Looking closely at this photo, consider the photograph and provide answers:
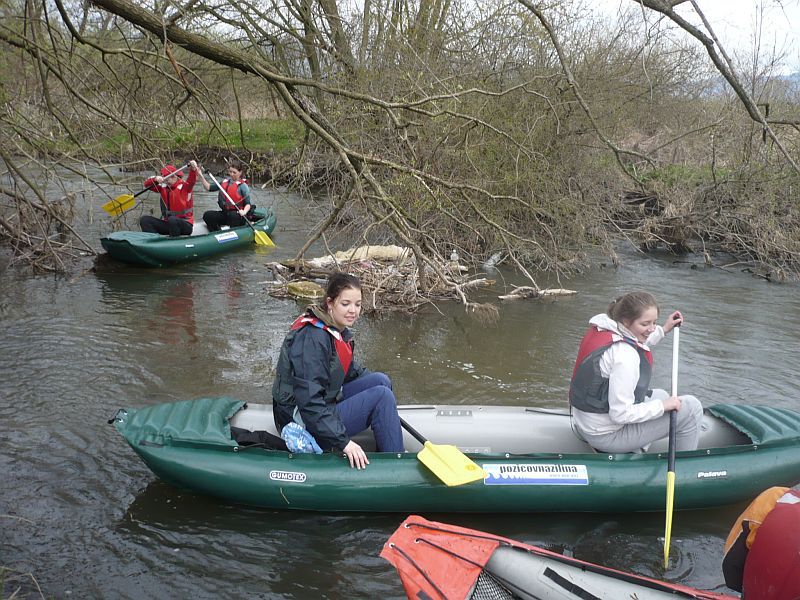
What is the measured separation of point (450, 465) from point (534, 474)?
0.47 m

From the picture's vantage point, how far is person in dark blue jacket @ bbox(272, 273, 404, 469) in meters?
3.69

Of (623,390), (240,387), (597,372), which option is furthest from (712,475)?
(240,387)

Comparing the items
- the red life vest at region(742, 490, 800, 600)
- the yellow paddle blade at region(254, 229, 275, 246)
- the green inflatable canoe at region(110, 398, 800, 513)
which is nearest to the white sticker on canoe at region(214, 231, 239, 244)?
the yellow paddle blade at region(254, 229, 275, 246)

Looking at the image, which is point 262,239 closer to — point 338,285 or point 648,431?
point 338,285

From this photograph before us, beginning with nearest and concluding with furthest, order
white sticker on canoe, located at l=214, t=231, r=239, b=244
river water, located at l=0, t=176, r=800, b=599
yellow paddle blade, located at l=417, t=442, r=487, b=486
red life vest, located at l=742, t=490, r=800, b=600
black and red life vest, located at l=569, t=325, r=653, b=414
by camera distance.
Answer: red life vest, located at l=742, t=490, r=800, b=600 < river water, located at l=0, t=176, r=800, b=599 < yellow paddle blade, located at l=417, t=442, r=487, b=486 < black and red life vest, located at l=569, t=325, r=653, b=414 < white sticker on canoe, located at l=214, t=231, r=239, b=244

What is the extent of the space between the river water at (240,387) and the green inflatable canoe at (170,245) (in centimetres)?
18

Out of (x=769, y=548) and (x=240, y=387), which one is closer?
(x=769, y=548)

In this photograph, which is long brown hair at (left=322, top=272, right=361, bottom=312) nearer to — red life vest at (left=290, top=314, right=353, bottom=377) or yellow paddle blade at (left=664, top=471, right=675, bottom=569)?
red life vest at (left=290, top=314, right=353, bottom=377)

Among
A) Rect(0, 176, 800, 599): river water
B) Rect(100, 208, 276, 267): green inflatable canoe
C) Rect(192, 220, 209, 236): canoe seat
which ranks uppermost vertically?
Rect(192, 220, 209, 236): canoe seat

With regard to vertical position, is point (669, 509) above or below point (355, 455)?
below

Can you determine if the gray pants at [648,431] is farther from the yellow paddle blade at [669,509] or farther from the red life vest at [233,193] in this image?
the red life vest at [233,193]

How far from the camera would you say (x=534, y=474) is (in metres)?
3.91

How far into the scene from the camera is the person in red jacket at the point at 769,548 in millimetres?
2246

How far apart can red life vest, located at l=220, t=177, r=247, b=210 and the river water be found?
657 millimetres
